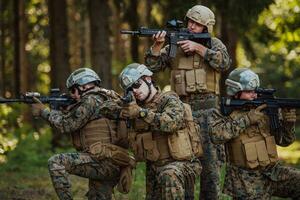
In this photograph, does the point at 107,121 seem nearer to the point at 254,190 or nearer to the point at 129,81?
the point at 129,81

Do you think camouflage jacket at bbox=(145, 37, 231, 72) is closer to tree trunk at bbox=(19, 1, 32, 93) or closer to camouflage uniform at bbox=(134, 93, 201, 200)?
camouflage uniform at bbox=(134, 93, 201, 200)

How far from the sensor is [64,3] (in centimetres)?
1833

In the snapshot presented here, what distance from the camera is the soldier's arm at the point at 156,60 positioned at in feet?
30.9

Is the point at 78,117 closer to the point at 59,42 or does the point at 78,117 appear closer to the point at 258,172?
the point at 258,172

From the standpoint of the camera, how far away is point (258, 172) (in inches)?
336

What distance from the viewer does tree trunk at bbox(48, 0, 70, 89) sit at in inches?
714

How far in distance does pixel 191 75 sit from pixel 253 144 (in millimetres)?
1405

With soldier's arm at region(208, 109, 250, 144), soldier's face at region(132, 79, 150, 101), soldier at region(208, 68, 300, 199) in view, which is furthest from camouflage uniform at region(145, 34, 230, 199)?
soldier's face at region(132, 79, 150, 101)

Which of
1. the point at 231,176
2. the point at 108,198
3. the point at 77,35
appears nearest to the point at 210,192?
the point at 231,176

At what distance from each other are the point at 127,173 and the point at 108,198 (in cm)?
51

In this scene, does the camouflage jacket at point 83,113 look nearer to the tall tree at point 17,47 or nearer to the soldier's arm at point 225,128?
the soldier's arm at point 225,128

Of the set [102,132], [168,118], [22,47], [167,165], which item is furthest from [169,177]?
[22,47]

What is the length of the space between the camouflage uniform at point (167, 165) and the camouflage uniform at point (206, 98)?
70 centimetres

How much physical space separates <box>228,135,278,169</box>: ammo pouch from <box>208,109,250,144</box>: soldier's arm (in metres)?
0.17
